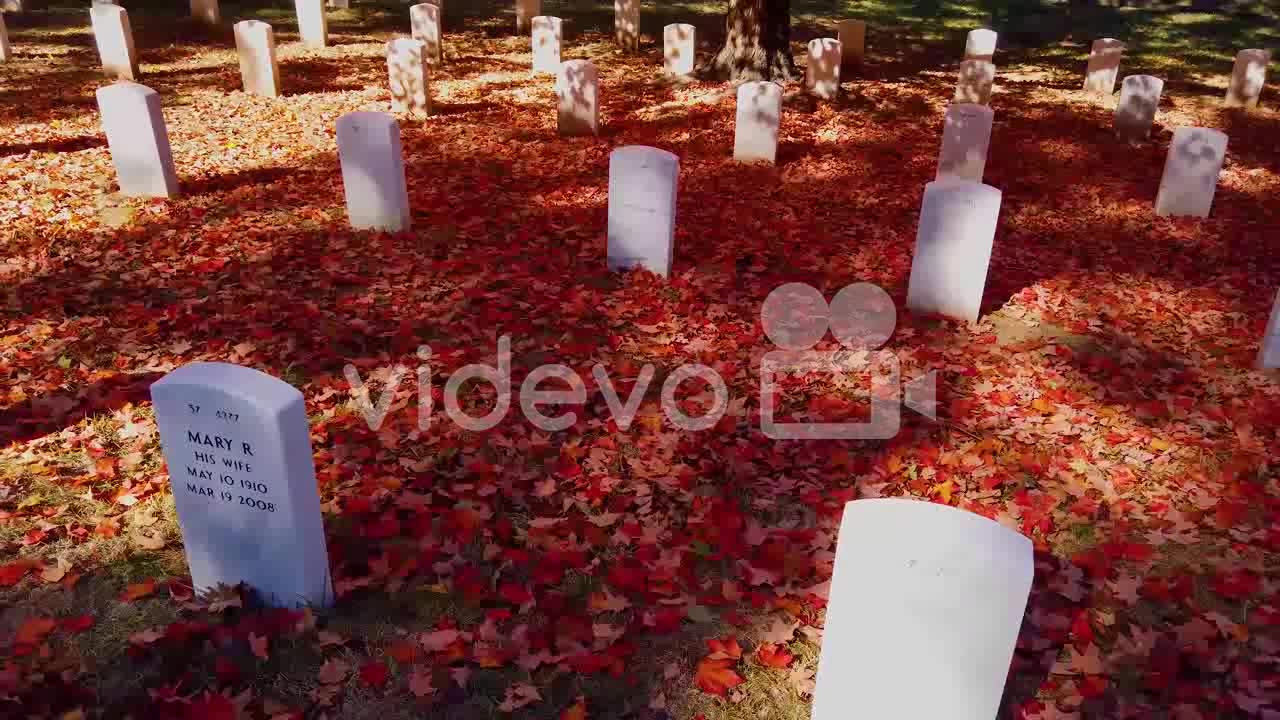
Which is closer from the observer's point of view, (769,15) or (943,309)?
(943,309)

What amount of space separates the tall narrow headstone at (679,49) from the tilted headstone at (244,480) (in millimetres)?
11299

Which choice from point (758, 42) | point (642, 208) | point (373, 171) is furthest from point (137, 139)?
point (758, 42)

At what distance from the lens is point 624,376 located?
19.7ft

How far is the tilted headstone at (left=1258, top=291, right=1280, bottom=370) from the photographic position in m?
6.07

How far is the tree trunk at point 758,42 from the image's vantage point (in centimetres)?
1311

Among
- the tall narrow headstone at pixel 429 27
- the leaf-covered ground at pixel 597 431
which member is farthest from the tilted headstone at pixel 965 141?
the tall narrow headstone at pixel 429 27

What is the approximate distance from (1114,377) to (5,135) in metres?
11.5

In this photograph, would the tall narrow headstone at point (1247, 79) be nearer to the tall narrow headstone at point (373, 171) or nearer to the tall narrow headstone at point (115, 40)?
the tall narrow headstone at point (373, 171)

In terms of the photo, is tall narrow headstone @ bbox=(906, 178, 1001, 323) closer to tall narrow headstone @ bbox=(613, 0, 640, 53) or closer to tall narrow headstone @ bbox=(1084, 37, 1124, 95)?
tall narrow headstone @ bbox=(1084, 37, 1124, 95)

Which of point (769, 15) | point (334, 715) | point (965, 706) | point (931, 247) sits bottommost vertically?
point (334, 715)

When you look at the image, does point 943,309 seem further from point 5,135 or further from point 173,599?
point 5,135

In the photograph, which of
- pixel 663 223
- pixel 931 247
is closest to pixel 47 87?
pixel 663 223

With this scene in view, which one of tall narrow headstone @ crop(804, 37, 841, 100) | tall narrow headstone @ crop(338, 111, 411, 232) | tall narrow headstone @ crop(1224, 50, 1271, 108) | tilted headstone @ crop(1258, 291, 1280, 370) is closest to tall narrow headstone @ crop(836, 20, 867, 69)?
tall narrow headstone @ crop(804, 37, 841, 100)

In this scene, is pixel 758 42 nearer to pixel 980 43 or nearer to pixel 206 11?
pixel 980 43
